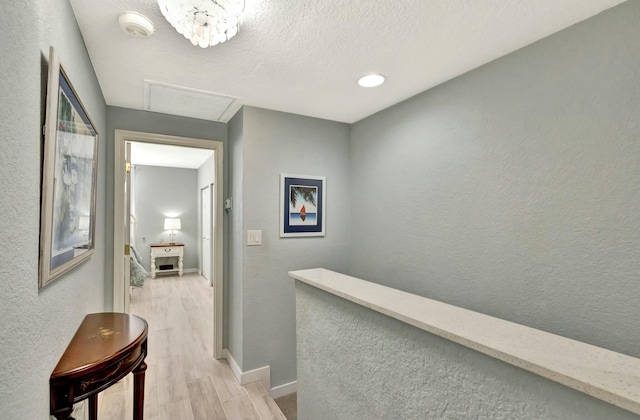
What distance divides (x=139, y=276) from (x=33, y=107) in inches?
171

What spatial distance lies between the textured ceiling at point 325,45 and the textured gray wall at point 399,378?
1318 millimetres

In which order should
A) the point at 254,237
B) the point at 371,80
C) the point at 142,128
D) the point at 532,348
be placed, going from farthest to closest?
the point at 142,128, the point at 254,237, the point at 371,80, the point at 532,348

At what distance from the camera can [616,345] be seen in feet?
4.05

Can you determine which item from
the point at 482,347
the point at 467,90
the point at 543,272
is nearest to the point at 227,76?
the point at 467,90

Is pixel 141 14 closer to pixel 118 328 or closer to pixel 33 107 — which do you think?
pixel 33 107

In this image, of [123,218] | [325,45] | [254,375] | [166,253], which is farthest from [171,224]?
[325,45]

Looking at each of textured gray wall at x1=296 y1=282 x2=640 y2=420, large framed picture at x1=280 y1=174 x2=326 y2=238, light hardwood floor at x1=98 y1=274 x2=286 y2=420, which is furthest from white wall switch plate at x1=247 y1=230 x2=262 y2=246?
light hardwood floor at x1=98 y1=274 x2=286 y2=420

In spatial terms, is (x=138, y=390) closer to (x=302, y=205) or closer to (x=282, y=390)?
(x=282, y=390)

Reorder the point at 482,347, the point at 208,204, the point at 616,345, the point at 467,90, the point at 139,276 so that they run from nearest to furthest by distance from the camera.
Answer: the point at 482,347 < the point at 616,345 < the point at 467,90 < the point at 139,276 < the point at 208,204

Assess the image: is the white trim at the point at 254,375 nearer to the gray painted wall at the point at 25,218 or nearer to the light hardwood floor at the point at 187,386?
the light hardwood floor at the point at 187,386

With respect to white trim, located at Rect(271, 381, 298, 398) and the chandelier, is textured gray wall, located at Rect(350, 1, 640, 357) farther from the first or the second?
the chandelier

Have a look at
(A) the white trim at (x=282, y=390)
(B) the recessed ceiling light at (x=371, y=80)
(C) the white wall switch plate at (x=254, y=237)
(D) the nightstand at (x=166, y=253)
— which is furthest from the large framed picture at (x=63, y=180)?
(D) the nightstand at (x=166, y=253)

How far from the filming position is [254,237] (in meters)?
2.44

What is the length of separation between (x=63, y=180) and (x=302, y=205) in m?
1.76
